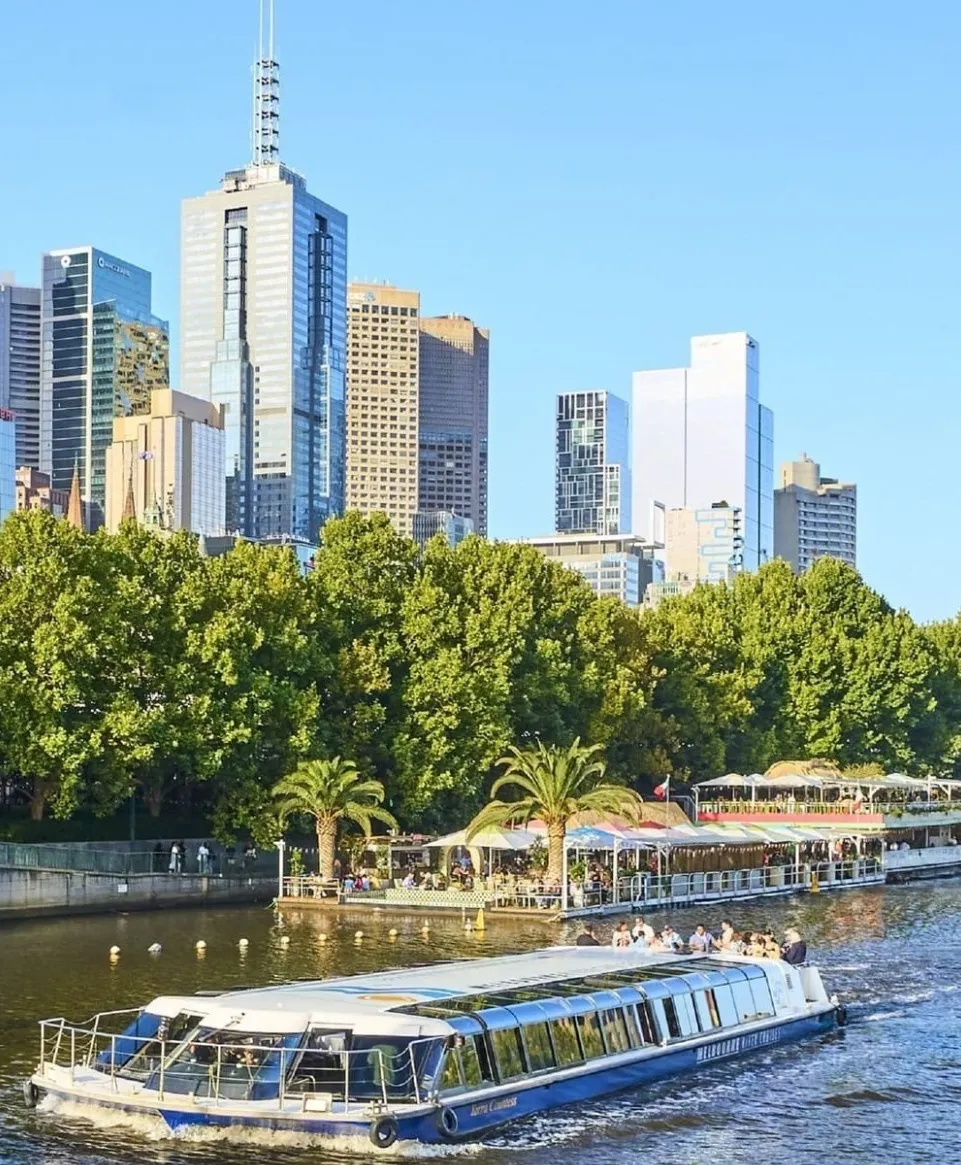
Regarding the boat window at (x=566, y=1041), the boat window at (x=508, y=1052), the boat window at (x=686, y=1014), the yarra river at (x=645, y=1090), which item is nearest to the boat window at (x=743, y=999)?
the yarra river at (x=645, y=1090)

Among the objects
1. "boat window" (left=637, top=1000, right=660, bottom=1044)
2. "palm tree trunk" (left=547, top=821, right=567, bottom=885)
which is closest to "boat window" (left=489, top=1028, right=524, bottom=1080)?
"boat window" (left=637, top=1000, right=660, bottom=1044)

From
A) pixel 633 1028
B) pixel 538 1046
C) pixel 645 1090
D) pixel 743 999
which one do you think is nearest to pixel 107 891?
pixel 743 999

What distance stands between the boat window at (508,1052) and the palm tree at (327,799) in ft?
154

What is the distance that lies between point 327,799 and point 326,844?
231cm

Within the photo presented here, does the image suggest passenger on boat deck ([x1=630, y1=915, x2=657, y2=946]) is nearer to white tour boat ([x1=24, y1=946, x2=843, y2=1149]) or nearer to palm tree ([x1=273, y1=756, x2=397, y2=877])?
white tour boat ([x1=24, y1=946, x2=843, y2=1149])

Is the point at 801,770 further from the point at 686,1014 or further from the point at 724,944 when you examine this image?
the point at 686,1014

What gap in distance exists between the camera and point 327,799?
85438 mm

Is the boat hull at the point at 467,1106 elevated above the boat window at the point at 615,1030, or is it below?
below

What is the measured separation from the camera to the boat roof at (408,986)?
35844mm

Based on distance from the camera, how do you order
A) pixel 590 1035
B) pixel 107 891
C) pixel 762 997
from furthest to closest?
pixel 107 891 < pixel 762 997 < pixel 590 1035

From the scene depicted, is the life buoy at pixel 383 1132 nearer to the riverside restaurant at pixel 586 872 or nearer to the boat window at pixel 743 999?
the boat window at pixel 743 999

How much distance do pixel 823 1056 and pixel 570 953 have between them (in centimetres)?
728

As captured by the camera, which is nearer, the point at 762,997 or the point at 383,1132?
the point at 383,1132

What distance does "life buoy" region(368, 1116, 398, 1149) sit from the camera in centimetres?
3334
